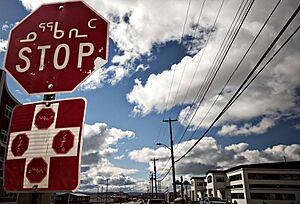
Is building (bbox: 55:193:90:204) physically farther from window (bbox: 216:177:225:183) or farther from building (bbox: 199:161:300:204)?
building (bbox: 199:161:300:204)

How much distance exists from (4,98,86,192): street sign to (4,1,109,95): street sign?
180 mm

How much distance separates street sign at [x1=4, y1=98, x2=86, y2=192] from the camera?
1421 millimetres

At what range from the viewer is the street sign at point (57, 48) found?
1.68 meters

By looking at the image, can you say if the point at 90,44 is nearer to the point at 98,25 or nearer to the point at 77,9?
the point at 98,25

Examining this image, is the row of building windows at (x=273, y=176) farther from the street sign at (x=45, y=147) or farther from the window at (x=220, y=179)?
the street sign at (x=45, y=147)

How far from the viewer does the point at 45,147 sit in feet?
4.83

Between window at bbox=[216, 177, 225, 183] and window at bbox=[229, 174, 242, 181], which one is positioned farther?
window at bbox=[216, 177, 225, 183]

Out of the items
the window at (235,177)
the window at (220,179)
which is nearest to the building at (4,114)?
the window at (235,177)

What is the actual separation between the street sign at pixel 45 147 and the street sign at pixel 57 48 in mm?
180

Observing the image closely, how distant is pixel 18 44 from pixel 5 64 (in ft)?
0.65

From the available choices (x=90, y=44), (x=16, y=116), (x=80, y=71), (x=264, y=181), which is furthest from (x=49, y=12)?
(x=264, y=181)

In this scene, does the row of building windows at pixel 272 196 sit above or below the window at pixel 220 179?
below

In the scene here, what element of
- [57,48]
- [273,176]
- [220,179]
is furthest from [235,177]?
[57,48]

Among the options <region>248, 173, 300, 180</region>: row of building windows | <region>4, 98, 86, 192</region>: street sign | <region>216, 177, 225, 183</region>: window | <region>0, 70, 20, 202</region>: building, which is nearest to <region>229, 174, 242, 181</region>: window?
<region>248, 173, 300, 180</region>: row of building windows
